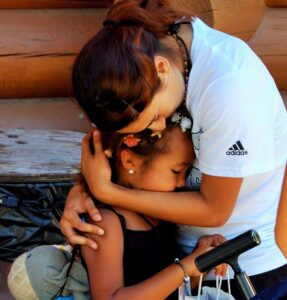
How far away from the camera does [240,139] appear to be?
196cm

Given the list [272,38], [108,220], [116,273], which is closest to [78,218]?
[108,220]

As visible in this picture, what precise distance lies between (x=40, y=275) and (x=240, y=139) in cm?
74

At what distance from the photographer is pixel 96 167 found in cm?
220

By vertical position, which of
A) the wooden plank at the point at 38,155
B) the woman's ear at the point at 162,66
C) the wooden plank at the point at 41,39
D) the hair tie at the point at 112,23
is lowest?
the wooden plank at the point at 38,155

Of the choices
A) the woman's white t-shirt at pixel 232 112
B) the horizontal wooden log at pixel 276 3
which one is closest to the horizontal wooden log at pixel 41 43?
the horizontal wooden log at pixel 276 3

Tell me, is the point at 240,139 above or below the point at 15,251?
above

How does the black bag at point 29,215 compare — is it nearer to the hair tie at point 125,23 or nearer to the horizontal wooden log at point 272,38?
the hair tie at point 125,23

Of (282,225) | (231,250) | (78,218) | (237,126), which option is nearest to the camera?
(231,250)

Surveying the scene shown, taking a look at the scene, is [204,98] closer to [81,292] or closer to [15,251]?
[81,292]

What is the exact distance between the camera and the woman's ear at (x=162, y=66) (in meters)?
1.94

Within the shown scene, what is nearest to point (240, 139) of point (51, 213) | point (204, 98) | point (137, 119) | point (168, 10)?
point (204, 98)

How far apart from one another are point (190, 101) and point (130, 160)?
33cm

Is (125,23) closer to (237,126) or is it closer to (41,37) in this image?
(237,126)

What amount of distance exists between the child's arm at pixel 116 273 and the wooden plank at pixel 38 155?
114cm
